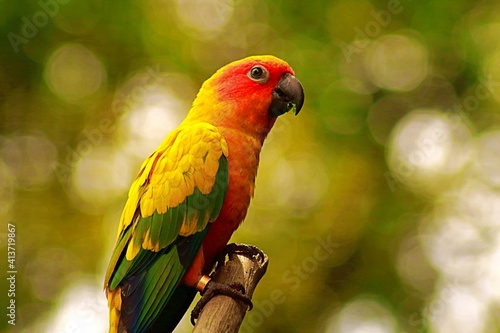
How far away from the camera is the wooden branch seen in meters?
3.19

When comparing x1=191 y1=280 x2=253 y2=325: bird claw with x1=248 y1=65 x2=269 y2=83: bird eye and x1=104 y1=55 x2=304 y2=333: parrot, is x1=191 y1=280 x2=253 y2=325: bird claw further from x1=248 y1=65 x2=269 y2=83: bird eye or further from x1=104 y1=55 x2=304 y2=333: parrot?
x1=248 y1=65 x2=269 y2=83: bird eye

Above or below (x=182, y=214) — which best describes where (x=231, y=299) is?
below

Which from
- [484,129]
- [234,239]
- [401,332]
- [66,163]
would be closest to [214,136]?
[234,239]

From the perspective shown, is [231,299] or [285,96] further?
[285,96]

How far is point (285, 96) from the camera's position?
13.7ft

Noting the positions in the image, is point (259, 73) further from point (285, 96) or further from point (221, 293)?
point (221, 293)

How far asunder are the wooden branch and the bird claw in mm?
22

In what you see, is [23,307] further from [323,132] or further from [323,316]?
[323,132]

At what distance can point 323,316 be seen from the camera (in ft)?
23.4

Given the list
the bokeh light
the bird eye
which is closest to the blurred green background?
the bokeh light

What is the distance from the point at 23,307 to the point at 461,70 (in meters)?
5.70

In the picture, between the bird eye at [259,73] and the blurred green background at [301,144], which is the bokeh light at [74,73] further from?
the bird eye at [259,73]

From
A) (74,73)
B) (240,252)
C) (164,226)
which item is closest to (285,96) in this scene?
(240,252)

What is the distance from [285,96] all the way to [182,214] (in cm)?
105
